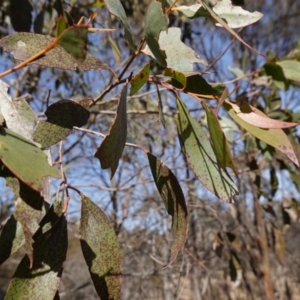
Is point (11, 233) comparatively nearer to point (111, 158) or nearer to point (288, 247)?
point (111, 158)

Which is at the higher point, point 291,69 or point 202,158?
point 202,158

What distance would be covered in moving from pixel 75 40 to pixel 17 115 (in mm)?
158

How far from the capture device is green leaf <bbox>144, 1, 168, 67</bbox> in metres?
0.42

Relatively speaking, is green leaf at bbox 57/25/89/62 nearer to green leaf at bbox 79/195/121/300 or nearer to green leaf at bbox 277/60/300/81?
green leaf at bbox 79/195/121/300

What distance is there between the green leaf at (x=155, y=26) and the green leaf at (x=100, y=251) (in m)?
0.16

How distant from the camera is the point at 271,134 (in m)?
0.44

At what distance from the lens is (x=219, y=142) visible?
428 millimetres

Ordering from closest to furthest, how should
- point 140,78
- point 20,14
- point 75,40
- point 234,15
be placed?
point 75,40, point 140,78, point 234,15, point 20,14

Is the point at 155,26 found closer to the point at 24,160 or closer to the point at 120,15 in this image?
the point at 120,15

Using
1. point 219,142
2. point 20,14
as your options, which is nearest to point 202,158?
point 219,142

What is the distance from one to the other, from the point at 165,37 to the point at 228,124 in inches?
30.2

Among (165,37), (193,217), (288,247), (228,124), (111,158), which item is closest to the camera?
(111,158)

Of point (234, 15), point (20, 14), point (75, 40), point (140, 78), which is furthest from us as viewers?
point (20, 14)

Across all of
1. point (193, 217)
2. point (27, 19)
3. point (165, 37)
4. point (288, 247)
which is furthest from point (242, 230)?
point (165, 37)
